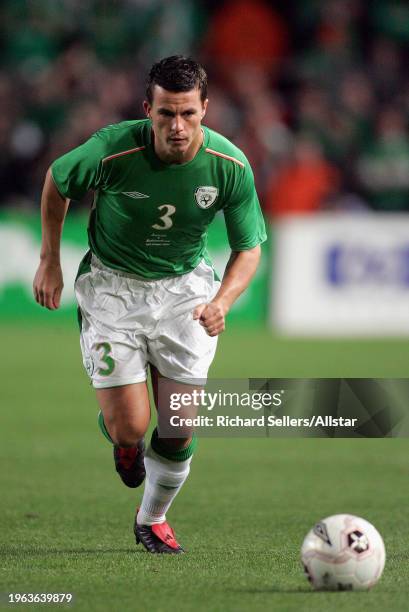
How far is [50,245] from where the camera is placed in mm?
5664

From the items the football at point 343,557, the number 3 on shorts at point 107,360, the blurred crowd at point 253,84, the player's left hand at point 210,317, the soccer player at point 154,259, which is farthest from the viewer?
the blurred crowd at point 253,84

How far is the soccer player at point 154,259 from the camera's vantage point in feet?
18.1

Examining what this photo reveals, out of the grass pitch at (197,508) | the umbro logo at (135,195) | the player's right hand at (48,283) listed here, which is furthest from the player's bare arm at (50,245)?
the grass pitch at (197,508)

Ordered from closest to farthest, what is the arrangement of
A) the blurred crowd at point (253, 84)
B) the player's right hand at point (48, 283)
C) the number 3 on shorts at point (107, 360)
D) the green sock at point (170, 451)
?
the player's right hand at point (48, 283)
the number 3 on shorts at point (107, 360)
the green sock at point (170, 451)
the blurred crowd at point (253, 84)

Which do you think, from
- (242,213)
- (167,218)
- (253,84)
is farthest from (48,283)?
(253,84)

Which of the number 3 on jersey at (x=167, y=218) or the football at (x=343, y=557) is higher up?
the number 3 on jersey at (x=167, y=218)

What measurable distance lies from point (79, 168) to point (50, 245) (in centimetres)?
38

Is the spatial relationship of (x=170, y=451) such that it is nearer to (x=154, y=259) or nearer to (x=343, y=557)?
(x=154, y=259)

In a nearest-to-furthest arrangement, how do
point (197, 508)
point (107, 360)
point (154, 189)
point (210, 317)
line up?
1. point (210, 317)
2. point (154, 189)
3. point (107, 360)
4. point (197, 508)

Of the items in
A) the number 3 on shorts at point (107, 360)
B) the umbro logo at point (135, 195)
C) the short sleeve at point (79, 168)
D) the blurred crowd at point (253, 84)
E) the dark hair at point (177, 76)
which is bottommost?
the blurred crowd at point (253, 84)

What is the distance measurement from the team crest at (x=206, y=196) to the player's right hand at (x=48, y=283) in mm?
677

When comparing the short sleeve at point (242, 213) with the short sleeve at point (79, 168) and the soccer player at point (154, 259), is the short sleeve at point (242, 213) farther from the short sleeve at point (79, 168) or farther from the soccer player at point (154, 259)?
the short sleeve at point (79, 168)

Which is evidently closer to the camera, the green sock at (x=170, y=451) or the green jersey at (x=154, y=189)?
the green jersey at (x=154, y=189)

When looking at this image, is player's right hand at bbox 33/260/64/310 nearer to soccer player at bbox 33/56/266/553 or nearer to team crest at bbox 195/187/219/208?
soccer player at bbox 33/56/266/553
